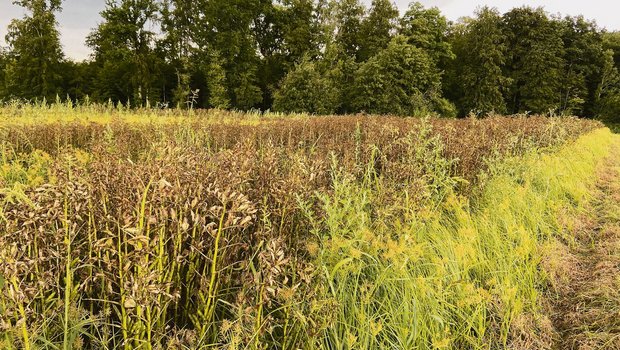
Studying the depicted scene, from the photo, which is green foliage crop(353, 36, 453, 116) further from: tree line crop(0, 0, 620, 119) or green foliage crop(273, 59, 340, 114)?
green foliage crop(273, 59, 340, 114)

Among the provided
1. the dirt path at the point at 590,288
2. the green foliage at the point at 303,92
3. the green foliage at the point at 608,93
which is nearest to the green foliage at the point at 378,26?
the green foliage at the point at 303,92

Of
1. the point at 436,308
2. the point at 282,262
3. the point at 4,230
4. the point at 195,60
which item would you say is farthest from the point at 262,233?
the point at 195,60

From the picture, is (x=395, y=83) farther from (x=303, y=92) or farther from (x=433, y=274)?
(x=433, y=274)

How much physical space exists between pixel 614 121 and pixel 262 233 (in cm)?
5641

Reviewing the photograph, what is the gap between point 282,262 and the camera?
53.2 inches

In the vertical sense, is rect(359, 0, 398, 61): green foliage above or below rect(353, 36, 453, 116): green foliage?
above

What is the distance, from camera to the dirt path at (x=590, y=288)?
2.58 metres

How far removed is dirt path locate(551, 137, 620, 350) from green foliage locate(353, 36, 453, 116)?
28.5m

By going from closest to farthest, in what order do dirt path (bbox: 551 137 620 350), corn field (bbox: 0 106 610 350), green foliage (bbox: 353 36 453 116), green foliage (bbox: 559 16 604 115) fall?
corn field (bbox: 0 106 610 350) < dirt path (bbox: 551 137 620 350) < green foliage (bbox: 353 36 453 116) < green foliage (bbox: 559 16 604 115)

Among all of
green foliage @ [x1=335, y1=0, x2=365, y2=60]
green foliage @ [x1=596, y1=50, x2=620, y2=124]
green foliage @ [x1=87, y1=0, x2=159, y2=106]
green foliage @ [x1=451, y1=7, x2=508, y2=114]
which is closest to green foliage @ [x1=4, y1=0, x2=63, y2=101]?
green foliage @ [x1=87, y1=0, x2=159, y2=106]

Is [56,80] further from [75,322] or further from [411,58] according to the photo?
[75,322]

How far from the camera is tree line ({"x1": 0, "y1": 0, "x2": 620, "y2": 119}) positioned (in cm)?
3397

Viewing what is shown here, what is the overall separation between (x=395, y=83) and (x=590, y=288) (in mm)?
32830

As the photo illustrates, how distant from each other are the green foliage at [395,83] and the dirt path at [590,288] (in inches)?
1124
